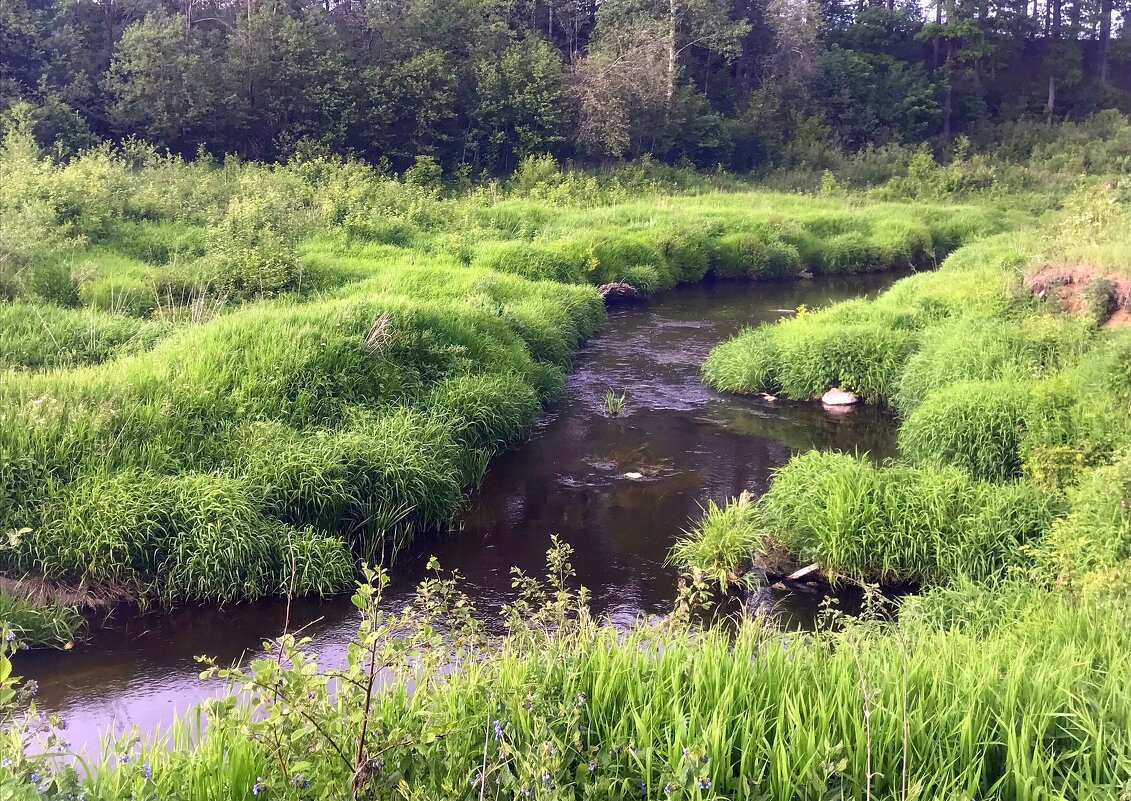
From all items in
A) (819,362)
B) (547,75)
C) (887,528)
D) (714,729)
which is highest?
(547,75)

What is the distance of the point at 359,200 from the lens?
1894cm

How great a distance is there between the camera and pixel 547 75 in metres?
31.8

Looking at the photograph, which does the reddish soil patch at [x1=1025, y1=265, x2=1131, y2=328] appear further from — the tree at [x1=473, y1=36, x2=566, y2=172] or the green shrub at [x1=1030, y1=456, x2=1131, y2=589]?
the tree at [x1=473, y1=36, x2=566, y2=172]

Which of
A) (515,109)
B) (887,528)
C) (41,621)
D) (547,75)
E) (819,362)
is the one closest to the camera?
(41,621)

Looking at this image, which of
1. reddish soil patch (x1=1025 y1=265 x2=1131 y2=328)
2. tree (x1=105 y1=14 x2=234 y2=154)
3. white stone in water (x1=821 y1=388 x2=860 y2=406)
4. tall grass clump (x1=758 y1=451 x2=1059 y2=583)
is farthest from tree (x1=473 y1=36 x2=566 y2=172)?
tall grass clump (x1=758 y1=451 x2=1059 y2=583)

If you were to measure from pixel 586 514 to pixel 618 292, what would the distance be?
10.7 m

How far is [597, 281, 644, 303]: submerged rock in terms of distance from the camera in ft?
61.8

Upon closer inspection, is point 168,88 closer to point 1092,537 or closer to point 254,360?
point 254,360

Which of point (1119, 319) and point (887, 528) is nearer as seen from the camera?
point (887, 528)

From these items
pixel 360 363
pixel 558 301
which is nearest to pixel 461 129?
pixel 558 301

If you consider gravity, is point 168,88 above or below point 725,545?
above

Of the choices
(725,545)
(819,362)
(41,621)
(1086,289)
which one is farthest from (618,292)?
(41,621)

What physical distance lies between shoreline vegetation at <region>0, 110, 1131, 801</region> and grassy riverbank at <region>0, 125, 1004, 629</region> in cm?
4

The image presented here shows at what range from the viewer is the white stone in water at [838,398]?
1252 centimetres
